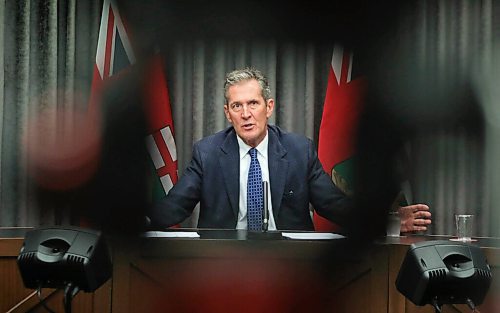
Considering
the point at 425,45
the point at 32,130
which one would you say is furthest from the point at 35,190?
the point at 425,45

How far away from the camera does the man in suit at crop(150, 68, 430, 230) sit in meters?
2.14

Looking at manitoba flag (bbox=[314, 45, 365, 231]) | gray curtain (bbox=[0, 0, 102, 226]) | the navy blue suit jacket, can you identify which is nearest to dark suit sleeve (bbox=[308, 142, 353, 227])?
the navy blue suit jacket

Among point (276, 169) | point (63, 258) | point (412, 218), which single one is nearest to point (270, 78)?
point (276, 169)

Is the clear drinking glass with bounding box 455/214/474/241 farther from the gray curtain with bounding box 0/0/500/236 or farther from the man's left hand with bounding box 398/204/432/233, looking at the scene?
the gray curtain with bounding box 0/0/500/236

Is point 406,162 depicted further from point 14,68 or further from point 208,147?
point 14,68

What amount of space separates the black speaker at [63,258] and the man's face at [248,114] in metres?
1.15

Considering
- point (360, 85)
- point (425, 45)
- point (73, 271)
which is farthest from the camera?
point (360, 85)

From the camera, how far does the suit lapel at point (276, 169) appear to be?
2152 millimetres

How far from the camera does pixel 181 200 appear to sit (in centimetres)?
215

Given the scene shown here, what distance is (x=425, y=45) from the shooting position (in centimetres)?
226

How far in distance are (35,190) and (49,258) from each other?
4.23 ft

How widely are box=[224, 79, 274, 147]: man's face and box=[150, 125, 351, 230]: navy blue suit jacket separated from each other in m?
0.04

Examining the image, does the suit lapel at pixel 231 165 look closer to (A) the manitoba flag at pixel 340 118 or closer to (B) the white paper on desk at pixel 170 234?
(A) the manitoba flag at pixel 340 118

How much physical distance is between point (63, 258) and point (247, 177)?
1151 mm
